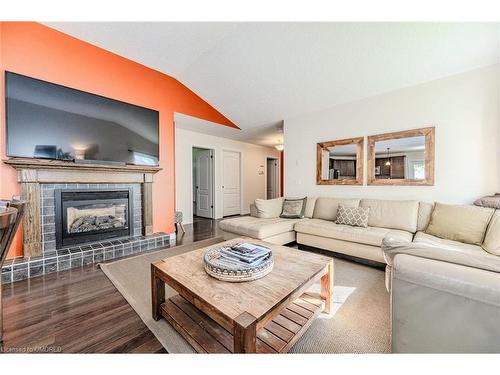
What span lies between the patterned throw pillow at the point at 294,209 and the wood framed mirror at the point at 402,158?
112 centimetres

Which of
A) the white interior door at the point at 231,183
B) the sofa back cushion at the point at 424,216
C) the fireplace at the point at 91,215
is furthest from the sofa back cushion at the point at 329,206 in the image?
the fireplace at the point at 91,215

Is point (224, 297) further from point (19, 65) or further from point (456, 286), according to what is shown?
point (19, 65)

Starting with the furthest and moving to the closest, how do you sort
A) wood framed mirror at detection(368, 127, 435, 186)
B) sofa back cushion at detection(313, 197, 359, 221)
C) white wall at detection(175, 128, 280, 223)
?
1. white wall at detection(175, 128, 280, 223)
2. sofa back cushion at detection(313, 197, 359, 221)
3. wood framed mirror at detection(368, 127, 435, 186)

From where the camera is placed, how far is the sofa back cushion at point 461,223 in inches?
79.1

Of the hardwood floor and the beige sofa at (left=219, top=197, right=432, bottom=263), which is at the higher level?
the beige sofa at (left=219, top=197, right=432, bottom=263)

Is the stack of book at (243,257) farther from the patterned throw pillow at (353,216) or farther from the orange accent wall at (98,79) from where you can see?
the orange accent wall at (98,79)

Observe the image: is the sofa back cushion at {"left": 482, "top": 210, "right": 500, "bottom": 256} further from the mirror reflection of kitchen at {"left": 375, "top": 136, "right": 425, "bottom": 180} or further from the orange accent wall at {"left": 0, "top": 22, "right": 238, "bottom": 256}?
the orange accent wall at {"left": 0, "top": 22, "right": 238, "bottom": 256}

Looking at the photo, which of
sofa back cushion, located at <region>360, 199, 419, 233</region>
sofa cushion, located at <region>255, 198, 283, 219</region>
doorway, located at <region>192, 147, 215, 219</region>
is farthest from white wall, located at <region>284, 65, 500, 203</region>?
doorway, located at <region>192, 147, 215, 219</region>

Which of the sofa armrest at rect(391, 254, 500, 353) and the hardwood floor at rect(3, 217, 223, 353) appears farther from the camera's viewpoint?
the hardwood floor at rect(3, 217, 223, 353)

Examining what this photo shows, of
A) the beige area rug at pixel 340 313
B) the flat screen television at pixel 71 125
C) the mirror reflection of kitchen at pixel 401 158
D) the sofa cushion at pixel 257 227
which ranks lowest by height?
the beige area rug at pixel 340 313

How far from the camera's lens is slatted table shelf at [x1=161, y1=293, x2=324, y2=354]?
1.12 m

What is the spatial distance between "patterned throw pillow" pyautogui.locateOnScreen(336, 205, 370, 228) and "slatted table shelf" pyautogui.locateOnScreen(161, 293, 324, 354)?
5.36ft
